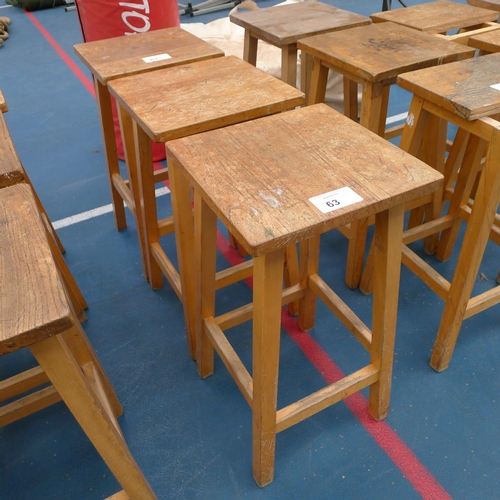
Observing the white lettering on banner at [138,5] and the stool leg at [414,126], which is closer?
the stool leg at [414,126]

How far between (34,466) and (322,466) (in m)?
0.85

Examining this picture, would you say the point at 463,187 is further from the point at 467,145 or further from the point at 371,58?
the point at 371,58

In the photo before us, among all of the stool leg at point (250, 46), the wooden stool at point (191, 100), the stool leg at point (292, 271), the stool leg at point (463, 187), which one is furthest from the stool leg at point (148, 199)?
the stool leg at point (463, 187)

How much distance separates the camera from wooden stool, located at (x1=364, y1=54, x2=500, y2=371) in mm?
1126

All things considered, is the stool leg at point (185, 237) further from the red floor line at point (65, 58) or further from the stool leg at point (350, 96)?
the red floor line at point (65, 58)

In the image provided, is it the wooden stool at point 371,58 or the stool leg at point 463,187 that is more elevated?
the wooden stool at point 371,58

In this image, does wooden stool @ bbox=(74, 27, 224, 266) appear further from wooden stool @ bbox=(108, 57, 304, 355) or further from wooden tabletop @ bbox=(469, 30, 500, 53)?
wooden tabletop @ bbox=(469, 30, 500, 53)

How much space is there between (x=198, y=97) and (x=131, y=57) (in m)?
0.49

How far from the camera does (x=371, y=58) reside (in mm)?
1446

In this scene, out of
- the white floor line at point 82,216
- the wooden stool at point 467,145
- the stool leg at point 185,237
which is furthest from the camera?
the white floor line at point 82,216

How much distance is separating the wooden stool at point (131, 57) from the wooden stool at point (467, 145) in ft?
2.42

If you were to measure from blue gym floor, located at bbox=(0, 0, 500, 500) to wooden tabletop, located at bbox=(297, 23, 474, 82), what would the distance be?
0.86 meters

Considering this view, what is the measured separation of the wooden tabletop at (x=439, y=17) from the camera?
1798mm

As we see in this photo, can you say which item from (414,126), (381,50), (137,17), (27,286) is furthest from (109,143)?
(27,286)
